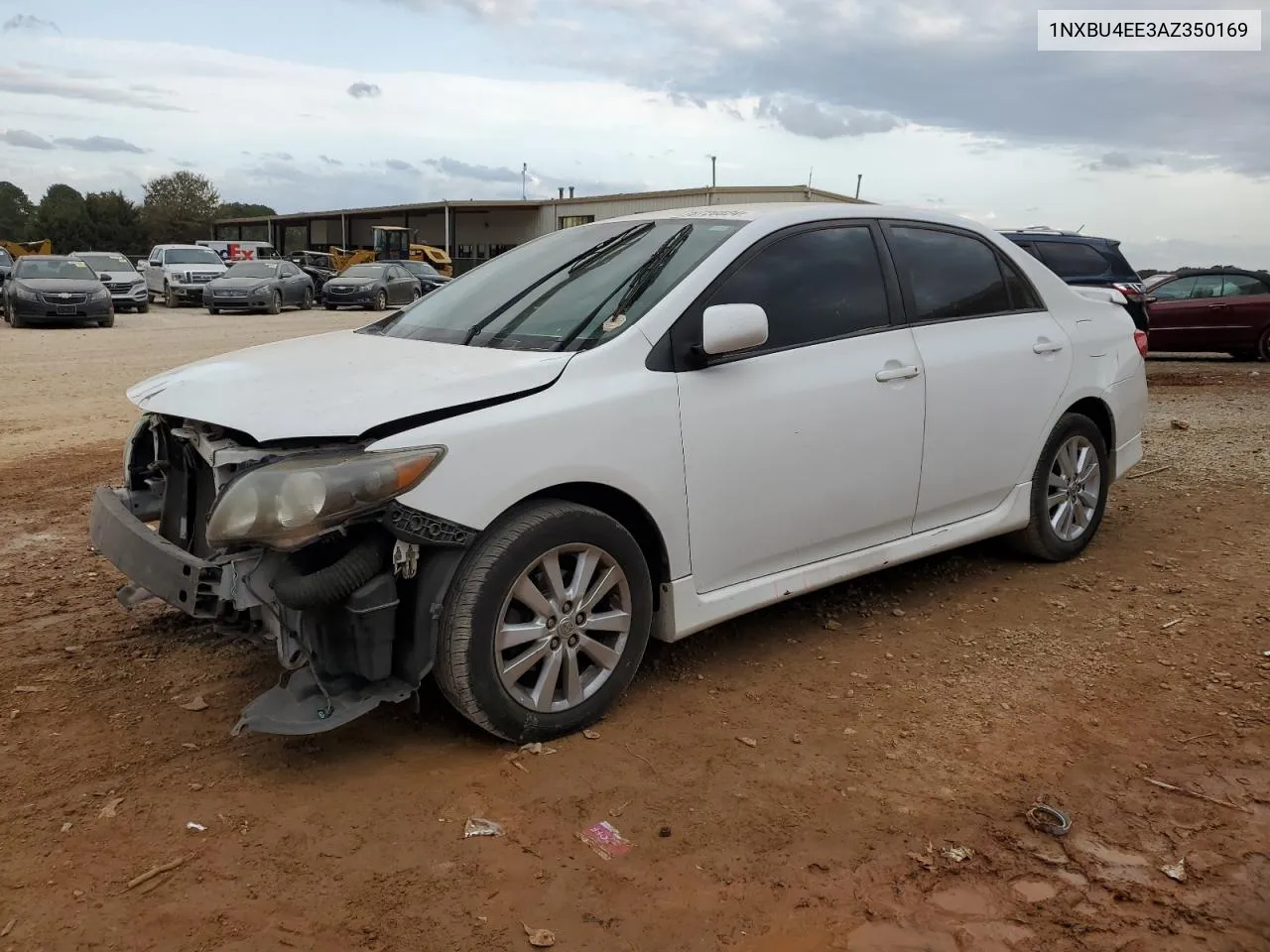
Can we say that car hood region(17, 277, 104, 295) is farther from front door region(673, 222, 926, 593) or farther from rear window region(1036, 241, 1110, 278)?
front door region(673, 222, 926, 593)

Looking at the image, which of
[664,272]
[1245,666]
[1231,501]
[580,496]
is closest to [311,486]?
[580,496]

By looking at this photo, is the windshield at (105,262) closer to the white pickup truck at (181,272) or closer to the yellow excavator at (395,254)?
the white pickup truck at (181,272)

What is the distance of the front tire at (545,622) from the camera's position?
124 inches

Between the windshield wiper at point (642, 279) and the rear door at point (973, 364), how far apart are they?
1017 mm

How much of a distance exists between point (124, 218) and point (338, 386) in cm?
7816

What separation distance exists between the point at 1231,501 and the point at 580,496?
16.7 feet

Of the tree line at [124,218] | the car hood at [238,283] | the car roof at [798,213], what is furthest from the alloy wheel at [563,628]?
the tree line at [124,218]

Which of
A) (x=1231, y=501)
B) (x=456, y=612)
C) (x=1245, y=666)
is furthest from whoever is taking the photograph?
Result: (x=1231, y=501)

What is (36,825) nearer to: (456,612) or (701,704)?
(456,612)

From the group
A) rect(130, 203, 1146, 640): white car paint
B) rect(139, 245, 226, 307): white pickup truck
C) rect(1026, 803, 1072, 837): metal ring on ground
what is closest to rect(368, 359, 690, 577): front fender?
rect(130, 203, 1146, 640): white car paint

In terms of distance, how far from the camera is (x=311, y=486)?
2.95 metres

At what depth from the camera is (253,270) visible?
2577 centimetres

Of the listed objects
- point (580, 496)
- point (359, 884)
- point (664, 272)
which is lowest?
point (359, 884)

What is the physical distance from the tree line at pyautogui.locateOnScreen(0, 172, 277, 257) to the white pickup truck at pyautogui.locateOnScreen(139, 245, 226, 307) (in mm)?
40716
